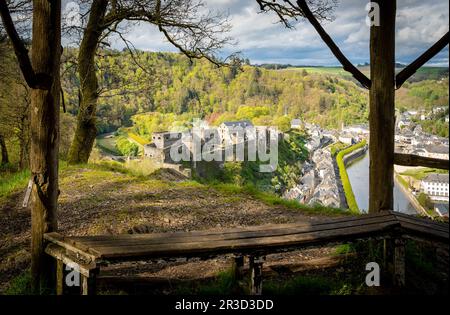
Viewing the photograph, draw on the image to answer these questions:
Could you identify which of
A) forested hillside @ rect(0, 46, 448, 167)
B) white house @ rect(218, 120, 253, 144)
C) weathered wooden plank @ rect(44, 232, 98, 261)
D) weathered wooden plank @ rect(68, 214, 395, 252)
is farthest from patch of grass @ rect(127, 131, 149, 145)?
weathered wooden plank @ rect(68, 214, 395, 252)

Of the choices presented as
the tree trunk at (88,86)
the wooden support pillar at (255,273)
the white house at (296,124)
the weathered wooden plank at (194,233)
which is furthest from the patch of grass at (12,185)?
the white house at (296,124)

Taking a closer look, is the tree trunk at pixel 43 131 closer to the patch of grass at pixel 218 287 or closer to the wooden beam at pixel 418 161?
the patch of grass at pixel 218 287

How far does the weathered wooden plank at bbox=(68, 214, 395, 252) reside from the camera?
127 inches

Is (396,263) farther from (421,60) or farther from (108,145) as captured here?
(108,145)

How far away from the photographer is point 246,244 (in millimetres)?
3281

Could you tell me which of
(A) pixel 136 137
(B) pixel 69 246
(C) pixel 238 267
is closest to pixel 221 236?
(C) pixel 238 267

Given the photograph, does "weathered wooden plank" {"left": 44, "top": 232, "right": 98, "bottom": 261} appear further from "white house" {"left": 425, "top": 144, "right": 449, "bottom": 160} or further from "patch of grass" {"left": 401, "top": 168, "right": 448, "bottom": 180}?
"patch of grass" {"left": 401, "top": 168, "right": 448, "bottom": 180}

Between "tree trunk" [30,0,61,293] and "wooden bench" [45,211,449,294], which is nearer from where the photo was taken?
"wooden bench" [45,211,449,294]

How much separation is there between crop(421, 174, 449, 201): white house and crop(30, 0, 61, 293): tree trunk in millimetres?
3405

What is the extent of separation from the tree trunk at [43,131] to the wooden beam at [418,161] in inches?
124

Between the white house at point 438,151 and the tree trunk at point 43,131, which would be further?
the white house at point 438,151

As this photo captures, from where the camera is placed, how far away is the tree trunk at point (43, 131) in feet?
12.0

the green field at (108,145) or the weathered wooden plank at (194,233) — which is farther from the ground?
the weathered wooden plank at (194,233)

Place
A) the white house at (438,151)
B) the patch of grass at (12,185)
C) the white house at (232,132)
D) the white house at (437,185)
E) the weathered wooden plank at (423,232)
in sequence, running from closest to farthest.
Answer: the weathered wooden plank at (423,232) < the white house at (438,151) < the white house at (437,185) < the patch of grass at (12,185) < the white house at (232,132)
